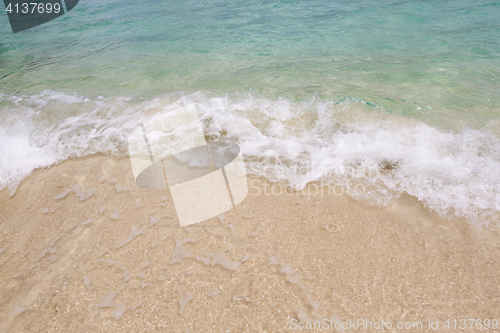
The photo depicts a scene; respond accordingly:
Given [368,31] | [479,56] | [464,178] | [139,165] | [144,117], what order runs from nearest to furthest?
[464,178] → [139,165] → [144,117] → [479,56] → [368,31]

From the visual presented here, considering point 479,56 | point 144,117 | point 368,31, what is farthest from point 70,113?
point 479,56

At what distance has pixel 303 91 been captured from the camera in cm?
426

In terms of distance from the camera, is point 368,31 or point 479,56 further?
point 368,31

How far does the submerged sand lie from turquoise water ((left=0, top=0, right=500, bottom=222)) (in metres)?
0.38

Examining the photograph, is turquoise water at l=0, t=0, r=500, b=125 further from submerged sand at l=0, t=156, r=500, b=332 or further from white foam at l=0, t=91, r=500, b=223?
submerged sand at l=0, t=156, r=500, b=332

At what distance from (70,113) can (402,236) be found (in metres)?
4.73

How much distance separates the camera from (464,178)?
239 centimetres

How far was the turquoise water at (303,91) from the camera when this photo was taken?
2.72m

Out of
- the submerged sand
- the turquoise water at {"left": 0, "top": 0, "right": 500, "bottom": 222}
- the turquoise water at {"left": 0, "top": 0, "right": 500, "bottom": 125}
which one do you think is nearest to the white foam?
the turquoise water at {"left": 0, "top": 0, "right": 500, "bottom": 222}

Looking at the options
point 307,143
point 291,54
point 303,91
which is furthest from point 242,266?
point 291,54

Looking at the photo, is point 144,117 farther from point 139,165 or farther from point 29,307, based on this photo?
point 29,307

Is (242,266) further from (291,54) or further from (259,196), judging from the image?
(291,54)

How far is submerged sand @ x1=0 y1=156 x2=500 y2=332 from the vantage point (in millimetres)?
1616

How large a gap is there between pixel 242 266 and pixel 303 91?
10.6 ft
